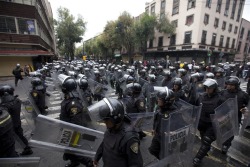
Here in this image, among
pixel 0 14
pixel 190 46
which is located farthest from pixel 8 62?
pixel 190 46

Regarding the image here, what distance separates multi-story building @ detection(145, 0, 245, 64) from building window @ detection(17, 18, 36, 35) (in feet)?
59.4

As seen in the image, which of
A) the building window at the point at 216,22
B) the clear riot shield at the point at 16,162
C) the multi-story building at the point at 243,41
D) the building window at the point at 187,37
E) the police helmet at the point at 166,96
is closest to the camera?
the clear riot shield at the point at 16,162

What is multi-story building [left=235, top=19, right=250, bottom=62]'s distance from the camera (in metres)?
33.4

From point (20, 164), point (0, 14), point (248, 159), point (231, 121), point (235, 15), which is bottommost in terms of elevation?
point (248, 159)

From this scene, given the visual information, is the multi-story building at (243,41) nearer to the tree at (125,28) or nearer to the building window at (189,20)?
the building window at (189,20)

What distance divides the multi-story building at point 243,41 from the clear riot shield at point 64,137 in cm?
4011

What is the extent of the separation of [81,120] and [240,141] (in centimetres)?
390

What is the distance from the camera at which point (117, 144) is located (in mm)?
1718

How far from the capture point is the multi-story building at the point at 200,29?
24219mm

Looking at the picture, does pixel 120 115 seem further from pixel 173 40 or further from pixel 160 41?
pixel 160 41

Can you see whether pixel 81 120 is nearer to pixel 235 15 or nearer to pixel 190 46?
pixel 190 46

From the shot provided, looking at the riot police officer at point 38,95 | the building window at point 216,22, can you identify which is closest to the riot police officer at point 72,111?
the riot police officer at point 38,95

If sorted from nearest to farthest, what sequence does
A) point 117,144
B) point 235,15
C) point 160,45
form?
point 117,144 → point 235,15 → point 160,45

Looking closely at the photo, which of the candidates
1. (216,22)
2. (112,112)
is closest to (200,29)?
(216,22)
